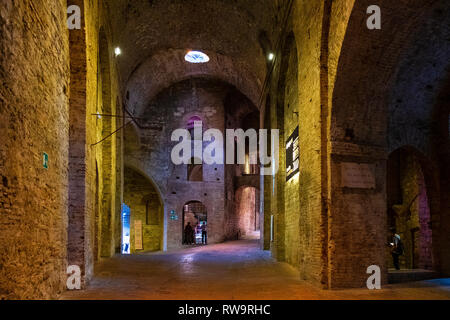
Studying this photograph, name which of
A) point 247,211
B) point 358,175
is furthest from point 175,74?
point 358,175

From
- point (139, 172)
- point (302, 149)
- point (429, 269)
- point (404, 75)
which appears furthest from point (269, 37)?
point (139, 172)

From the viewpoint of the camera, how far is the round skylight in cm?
1916

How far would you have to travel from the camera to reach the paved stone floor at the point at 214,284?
23.1 feet

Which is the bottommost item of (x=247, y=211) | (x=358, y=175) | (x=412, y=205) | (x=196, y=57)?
(x=247, y=211)

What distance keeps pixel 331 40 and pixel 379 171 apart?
2.67 metres

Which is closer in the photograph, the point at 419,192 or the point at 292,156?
the point at 419,192

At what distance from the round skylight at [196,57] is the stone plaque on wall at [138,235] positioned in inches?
385

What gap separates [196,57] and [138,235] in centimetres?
1068

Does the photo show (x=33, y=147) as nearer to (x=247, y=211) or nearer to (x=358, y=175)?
(x=358, y=175)

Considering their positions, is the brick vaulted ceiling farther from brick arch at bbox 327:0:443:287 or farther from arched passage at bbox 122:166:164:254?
brick arch at bbox 327:0:443:287

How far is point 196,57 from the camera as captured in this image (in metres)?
19.6

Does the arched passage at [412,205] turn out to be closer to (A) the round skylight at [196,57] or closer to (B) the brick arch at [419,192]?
(B) the brick arch at [419,192]

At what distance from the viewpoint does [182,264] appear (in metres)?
12.2

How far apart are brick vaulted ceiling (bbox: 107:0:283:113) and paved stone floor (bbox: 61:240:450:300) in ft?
23.8
